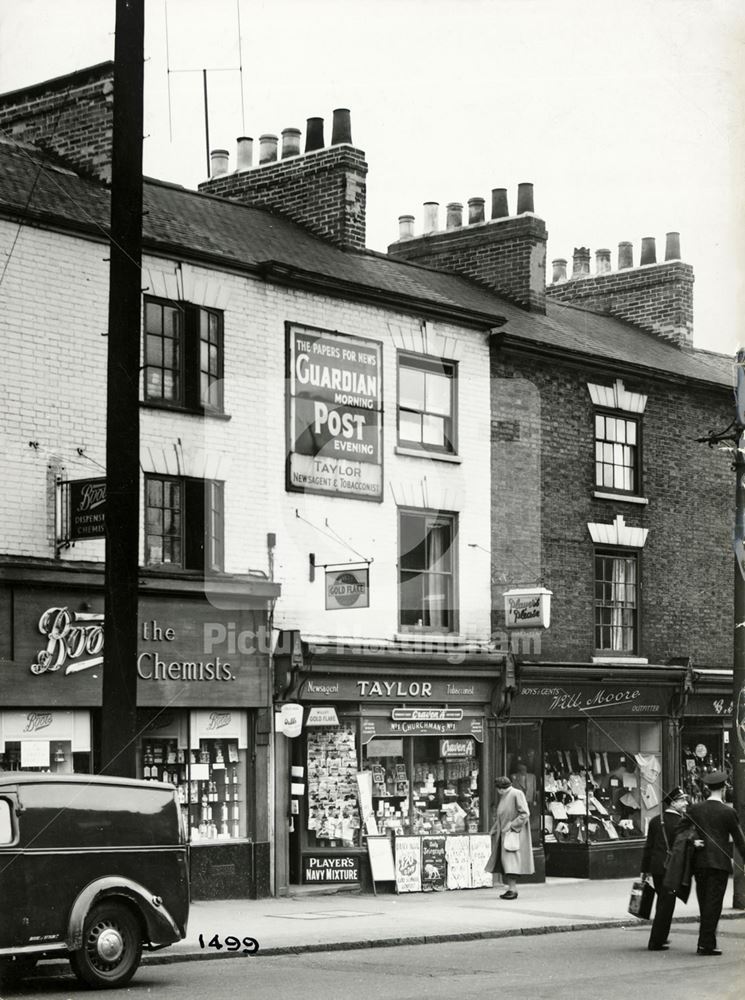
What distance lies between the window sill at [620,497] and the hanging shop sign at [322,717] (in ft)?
21.3

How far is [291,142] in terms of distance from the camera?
948 inches

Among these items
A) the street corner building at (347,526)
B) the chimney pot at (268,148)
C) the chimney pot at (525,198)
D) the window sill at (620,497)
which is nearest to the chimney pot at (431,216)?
the street corner building at (347,526)

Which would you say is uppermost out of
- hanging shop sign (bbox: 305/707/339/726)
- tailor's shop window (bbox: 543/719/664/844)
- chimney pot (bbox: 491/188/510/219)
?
chimney pot (bbox: 491/188/510/219)

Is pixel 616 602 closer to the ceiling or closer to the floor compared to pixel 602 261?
closer to the floor

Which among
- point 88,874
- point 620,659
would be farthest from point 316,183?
point 88,874

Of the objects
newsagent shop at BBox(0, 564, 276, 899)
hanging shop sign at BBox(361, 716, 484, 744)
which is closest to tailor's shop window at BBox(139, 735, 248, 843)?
newsagent shop at BBox(0, 564, 276, 899)

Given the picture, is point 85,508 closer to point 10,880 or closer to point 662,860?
point 10,880

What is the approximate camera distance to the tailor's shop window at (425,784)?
2166cm

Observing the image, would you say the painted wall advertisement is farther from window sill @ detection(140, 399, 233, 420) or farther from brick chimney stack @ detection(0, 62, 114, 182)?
brick chimney stack @ detection(0, 62, 114, 182)

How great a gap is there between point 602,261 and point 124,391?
18532 mm

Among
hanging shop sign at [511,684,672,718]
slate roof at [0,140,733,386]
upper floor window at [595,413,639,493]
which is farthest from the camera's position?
upper floor window at [595,413,639,493]

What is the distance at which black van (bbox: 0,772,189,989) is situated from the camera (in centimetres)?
1171

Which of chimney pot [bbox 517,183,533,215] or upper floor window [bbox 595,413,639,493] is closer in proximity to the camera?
upper floor window [bbox 595,413,639,493]

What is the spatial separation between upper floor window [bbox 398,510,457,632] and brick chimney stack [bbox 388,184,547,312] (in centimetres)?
537
